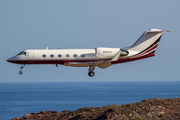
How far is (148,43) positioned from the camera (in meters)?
55.0

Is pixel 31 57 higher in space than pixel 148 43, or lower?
lower

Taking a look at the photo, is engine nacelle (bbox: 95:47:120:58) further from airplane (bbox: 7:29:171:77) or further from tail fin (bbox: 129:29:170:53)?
tail fin (bbox: 129:29:170:53)

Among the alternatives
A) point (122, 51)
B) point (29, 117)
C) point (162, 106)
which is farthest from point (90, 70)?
Answer: point (162, 106)

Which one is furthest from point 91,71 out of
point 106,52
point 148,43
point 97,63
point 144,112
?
point 144,112

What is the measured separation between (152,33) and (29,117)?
82.7ft

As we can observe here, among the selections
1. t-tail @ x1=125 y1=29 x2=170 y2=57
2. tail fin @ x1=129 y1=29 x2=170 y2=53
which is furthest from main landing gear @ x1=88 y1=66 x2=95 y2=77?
tail fin @ x1=129 y1=29 x2=170 y2=53

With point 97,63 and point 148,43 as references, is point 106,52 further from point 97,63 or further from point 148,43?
point 148,43

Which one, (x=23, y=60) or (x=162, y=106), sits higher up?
(x=23, y=60)

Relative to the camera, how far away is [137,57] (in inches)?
2127

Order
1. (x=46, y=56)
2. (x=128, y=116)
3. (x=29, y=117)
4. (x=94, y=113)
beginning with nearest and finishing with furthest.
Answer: (x=128, y=116) < (x=94, y=113) < (x=29, y=117) < (x=46, y=56)

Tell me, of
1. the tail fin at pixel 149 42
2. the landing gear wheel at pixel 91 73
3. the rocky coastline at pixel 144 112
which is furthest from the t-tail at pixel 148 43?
the rocky coastline at pixel 144 112

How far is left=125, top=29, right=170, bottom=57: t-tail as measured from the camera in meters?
54.6

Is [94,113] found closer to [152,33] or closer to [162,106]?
[162,106]

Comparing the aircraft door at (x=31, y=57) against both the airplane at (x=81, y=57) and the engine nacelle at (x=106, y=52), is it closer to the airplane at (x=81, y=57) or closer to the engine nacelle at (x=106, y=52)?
the airplane at (x=81, y=57)
